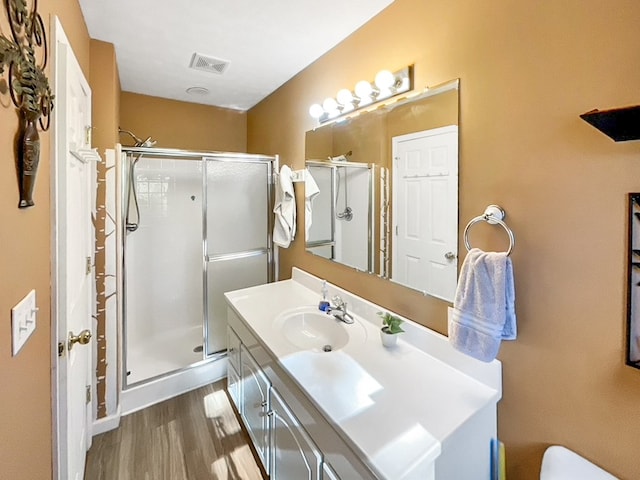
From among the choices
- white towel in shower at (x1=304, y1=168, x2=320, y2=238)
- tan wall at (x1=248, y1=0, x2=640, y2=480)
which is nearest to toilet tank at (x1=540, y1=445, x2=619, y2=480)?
tan wall at (x1=248, y1=0, x2=640, y2=480)

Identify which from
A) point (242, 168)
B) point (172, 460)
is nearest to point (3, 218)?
point (172, 460)

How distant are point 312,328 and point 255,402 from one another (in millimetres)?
489

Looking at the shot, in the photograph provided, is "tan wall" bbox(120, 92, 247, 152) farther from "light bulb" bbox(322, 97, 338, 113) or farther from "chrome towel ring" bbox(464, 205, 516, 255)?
"chrome towel ring" bbox(464, 205, 516, 255)

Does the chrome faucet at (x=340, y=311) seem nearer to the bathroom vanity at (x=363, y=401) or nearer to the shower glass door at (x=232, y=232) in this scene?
the bathroom vanity at (x=363, y=401)

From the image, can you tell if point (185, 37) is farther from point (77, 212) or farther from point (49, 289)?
point (49, 289)

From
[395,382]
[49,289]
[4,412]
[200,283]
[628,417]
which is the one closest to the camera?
[4,412]

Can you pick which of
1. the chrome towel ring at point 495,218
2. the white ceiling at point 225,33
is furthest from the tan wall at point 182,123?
the chrome towel ring at point 495,218

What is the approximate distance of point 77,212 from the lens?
56.3 inches

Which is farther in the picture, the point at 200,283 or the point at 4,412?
the point at 200,283

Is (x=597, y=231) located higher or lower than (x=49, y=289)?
higher

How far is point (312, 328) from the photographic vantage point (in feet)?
6.00

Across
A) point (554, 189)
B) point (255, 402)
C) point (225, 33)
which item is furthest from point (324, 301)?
point (225, 33)

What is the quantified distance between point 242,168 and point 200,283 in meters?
1.07

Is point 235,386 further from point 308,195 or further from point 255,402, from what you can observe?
point 308,195
